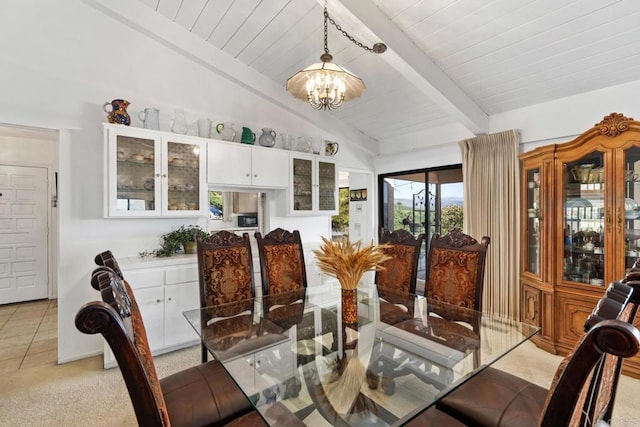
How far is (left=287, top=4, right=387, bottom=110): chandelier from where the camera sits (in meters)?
2.13

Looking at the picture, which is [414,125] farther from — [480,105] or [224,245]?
[224,245]

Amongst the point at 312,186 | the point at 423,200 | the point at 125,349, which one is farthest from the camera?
the point at 423,200

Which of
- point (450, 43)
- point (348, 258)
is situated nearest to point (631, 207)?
point (450, 43)

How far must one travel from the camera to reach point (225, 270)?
2562 millimetres

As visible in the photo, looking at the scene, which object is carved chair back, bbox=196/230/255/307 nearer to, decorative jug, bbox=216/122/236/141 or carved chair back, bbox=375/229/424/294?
carved chair back, bbox=375/229/424/294

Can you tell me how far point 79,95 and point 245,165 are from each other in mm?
1650

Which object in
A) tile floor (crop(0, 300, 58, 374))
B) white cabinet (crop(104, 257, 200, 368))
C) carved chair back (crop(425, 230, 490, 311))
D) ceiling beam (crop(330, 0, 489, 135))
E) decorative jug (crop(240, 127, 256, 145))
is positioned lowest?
tile floor (crop(0, 300, 58, 374))

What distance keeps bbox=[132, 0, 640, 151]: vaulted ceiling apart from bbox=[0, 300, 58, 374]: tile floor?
348 cm

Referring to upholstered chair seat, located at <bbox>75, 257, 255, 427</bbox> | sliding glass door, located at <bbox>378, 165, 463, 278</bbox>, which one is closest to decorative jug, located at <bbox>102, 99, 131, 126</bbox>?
upholstered chair seat, located at <bbox>75, 257, 255, 427</bbox>

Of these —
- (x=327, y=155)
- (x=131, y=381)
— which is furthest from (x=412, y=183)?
(x=131, y=381)

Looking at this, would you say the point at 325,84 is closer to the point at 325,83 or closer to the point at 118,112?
the point at 325,83

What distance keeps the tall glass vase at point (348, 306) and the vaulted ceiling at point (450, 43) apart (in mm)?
2041

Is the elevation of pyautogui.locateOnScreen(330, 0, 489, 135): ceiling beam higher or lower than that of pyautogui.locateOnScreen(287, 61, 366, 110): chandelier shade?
higher

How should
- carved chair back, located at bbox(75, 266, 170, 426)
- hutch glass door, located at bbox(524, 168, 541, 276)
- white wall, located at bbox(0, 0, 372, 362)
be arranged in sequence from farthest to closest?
hutch glass door, located at bbox(524, 168, 541, 276), white wall, located at bbox(0, 0, 372, 362), carved chair back, located at bbox(75, 266, 170, 426)
